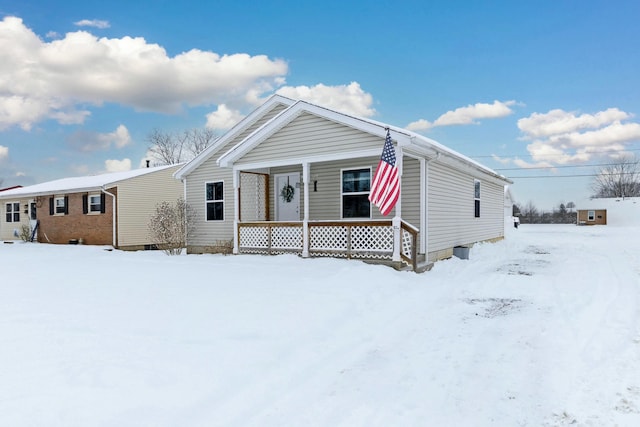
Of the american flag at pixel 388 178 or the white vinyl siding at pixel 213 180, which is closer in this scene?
the american flag at pixel 388 178

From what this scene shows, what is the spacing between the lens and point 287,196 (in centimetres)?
1355

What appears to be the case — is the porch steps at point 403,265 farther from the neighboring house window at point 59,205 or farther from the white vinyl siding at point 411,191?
the neighboring house window at point 59,205

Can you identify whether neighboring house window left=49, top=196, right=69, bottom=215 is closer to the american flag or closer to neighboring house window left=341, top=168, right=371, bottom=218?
neighboring house window left=341, top=168, right=371, bottom=218

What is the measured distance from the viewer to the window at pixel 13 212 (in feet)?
78.1

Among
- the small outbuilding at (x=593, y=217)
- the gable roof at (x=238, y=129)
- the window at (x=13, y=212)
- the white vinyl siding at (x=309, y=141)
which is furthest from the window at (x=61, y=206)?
the small outbuilding at (x=593, y=217)

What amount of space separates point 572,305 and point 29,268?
1242cm

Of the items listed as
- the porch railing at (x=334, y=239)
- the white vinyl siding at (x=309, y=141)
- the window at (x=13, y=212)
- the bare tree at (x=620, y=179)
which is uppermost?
the bare tree at (x=620, y=179)

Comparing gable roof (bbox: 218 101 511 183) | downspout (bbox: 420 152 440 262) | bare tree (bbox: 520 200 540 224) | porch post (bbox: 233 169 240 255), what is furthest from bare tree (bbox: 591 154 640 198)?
porch post (bbox: 233 169 240 255)

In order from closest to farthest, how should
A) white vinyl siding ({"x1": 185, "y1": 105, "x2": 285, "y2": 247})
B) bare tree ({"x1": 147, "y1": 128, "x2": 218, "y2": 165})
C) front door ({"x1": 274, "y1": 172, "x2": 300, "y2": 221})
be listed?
front door ({"x1": 274, "y1": 172, "x2": 300, "y2": 221}) < white vinyl siding ({"x1": 185, "y1": 105, "x2": 285, "y2": 247}) < bare tree ({"x1": 147, "y1": 128, "x2": 218, "y2": 165})

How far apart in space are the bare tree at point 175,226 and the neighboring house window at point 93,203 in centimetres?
547

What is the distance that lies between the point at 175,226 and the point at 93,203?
7123 millimetres

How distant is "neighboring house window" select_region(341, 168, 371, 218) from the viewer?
38.6ft

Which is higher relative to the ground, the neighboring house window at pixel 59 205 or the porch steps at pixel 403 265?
the neighboring house window at pixel 59 205

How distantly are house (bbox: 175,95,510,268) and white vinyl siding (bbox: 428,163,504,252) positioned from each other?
3cm
